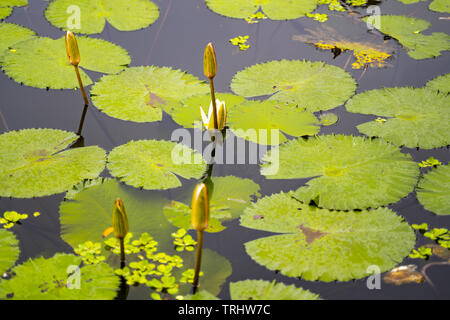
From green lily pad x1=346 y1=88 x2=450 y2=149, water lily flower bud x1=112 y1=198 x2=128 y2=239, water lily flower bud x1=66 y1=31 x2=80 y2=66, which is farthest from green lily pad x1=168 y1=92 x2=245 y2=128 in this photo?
water lily flower bud x1=112 y1=198 x2=128 y2=239

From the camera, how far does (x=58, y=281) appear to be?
7.50 ft

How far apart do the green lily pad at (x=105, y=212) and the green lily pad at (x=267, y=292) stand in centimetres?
47

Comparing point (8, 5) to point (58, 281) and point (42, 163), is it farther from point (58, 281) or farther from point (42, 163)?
point (58, 281)

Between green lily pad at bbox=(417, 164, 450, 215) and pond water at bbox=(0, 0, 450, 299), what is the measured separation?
0.05 meters

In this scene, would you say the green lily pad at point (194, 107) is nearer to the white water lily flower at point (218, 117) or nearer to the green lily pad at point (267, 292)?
the white water lily flower at point (218, 117)

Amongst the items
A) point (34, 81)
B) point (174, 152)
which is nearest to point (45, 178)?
point (174, 152)

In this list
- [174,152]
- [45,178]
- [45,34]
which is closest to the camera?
[45,178]

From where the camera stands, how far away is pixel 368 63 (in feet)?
13.6

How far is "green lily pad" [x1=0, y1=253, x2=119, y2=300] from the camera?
223 centimetres

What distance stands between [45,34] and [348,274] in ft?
11.2

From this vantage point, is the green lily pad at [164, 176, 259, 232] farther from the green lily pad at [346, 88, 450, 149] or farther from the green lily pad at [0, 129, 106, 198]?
the green lily pad at [346, 88, 450, 149]

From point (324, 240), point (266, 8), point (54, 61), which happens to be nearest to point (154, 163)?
point (324, 240)
